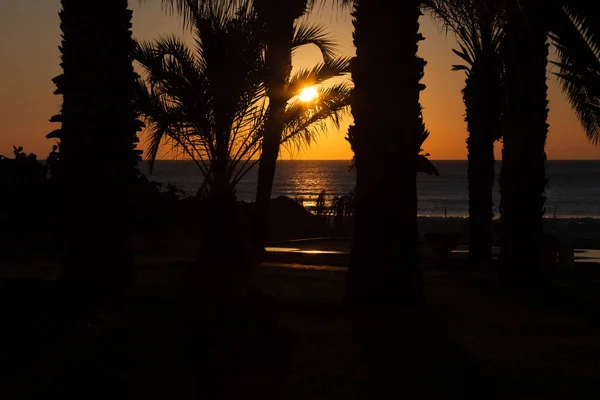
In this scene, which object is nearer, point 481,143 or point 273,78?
point 273,78

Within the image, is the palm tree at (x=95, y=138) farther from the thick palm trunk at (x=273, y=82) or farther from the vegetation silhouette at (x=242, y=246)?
the thick palm trunk at (x=273, y=82)

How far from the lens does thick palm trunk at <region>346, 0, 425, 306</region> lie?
336 inches

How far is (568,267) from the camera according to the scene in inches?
575

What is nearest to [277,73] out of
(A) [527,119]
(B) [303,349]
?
(A) [527,119]

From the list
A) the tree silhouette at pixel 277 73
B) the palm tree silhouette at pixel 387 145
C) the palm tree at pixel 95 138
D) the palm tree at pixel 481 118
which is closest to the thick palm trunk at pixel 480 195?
the palm tree at pixel 481 118

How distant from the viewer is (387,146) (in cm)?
855

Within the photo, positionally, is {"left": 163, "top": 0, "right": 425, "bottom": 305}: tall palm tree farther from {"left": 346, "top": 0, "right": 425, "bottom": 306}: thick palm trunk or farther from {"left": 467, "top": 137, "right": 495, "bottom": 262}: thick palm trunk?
{"left": 467, "top": 137, "right": 495, "bottom": 262}: thick palm trunk

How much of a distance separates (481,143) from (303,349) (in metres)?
9.79

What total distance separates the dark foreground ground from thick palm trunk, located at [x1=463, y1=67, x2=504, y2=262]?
551 cm

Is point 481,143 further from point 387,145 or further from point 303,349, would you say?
point 303,349

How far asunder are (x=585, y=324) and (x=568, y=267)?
6.82 m

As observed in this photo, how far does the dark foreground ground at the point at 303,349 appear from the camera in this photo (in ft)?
17.4

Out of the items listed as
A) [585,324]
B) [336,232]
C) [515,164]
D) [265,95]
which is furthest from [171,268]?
[336,232]

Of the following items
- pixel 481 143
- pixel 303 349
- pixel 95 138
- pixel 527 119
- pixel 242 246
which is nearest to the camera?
pixel 303 349
